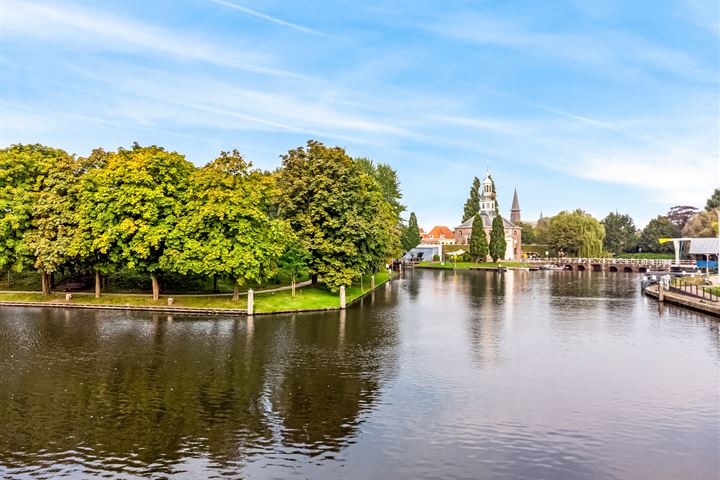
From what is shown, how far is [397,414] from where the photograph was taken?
2578 centimetres

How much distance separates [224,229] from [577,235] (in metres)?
132

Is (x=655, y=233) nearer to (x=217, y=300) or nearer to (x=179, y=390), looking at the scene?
→ (x=217, y=300)

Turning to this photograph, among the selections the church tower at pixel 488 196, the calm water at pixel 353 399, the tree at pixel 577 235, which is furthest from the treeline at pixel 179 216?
the church tower at pixel 488 196

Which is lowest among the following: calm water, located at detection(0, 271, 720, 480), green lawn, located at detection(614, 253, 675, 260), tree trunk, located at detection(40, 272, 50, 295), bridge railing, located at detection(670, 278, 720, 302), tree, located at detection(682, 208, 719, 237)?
calm water, located at detection(0, 271, 720, 480)

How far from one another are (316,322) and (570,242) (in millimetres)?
132024

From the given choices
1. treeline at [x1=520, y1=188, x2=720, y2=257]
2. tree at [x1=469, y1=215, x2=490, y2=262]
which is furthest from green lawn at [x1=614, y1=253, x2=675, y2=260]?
tree at [x1=469, y1=215, x2=490, y2=262]

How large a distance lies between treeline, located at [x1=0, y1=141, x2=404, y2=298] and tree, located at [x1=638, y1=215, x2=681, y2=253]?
151 metres

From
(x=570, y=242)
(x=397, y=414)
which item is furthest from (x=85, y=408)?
(x=570, y=242)

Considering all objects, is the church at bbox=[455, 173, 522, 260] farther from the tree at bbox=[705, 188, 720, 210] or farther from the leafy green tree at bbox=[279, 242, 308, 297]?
the leafy green tree at bbox=[279, 242, 308, 297]

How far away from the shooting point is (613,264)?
15088cm

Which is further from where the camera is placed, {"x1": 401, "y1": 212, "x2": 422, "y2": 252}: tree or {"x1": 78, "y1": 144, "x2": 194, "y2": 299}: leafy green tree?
{"x1": 401, "y1": 212, "x2": 422, "y2": 252}: tree

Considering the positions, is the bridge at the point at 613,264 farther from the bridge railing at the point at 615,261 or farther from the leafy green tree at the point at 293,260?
the leafy green tree at the point at 293,260

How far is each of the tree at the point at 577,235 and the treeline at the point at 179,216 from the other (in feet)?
368

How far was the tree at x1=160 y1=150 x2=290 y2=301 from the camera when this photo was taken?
54.2 meters
